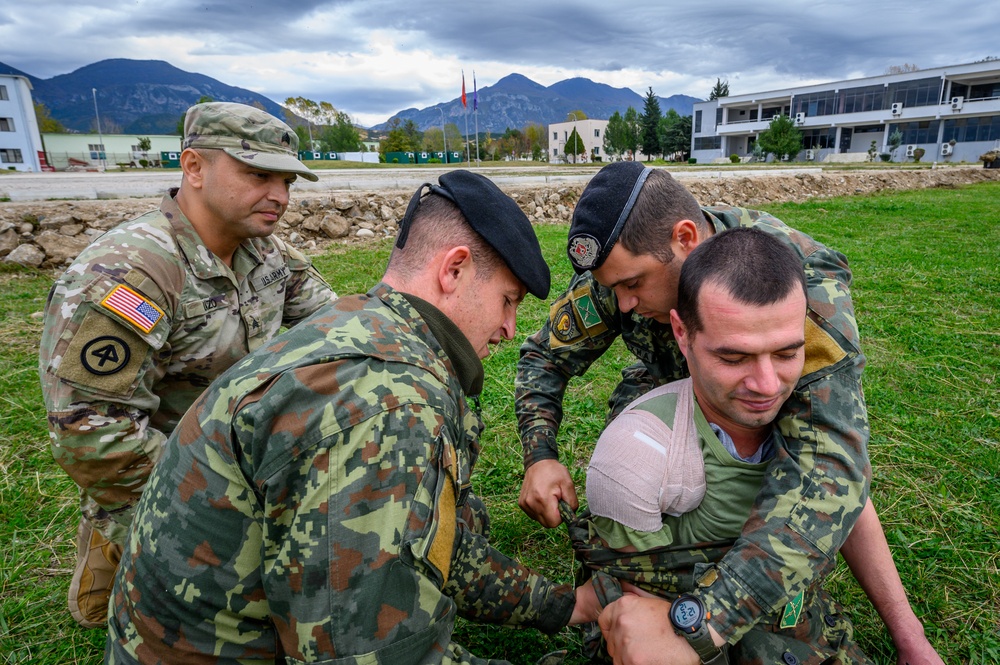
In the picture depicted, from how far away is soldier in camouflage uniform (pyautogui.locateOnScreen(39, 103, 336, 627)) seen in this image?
2557 millimetres

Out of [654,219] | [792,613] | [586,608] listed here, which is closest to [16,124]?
[654,219]

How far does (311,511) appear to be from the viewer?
126 centimetres

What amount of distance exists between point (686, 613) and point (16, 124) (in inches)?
2942

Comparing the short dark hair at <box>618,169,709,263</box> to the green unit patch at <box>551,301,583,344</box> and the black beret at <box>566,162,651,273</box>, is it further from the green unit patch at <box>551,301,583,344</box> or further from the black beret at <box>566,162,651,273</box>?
the green unit patch at <box>551,301,583,344</box>

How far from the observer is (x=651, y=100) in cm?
6744

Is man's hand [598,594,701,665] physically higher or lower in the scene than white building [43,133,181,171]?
lower

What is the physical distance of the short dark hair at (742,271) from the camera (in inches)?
73.5

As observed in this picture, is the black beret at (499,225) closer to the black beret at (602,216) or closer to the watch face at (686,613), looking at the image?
the black beret at (602,216)

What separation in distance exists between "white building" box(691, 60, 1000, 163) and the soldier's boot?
64403 millimetres

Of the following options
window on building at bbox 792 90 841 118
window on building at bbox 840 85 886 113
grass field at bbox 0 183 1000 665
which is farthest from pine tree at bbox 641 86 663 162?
grass field at bbox 0 183 1000 665

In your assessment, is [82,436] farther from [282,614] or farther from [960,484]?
[960,484]

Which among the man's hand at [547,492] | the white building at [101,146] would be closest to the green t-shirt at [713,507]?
the man's hand at [547,492]

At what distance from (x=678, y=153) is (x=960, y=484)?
2863 inches

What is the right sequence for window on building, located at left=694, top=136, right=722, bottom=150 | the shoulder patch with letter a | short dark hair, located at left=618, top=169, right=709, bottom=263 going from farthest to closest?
1. window on building, located at left=694, top=136, right=722, bottom=150
2. the shoulder patch with letter a
3. short dark hair, located at left=618, top=169, right=709, bottom=263
